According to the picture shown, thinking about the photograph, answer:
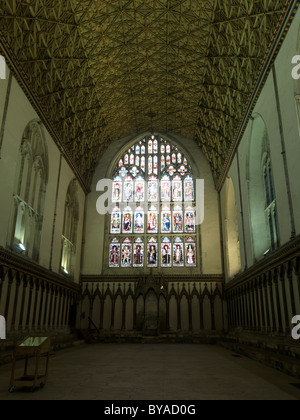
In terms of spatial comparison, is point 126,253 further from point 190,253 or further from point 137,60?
point 137,60

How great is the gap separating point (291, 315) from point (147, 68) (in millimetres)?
15447

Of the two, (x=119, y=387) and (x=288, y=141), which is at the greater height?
(x=288, y=141)

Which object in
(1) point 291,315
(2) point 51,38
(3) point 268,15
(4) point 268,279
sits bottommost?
(1) point 291,315

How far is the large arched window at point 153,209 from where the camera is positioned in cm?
2425

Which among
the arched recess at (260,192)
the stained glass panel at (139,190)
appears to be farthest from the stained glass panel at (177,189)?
the arched recess at (260,192)

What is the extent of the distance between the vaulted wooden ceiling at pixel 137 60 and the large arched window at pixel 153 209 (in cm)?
282

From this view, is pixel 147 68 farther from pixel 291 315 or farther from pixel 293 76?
pixel 291 315

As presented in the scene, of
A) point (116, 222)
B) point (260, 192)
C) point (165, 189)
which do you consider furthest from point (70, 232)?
point (260, 192)

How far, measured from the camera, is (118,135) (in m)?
26.5

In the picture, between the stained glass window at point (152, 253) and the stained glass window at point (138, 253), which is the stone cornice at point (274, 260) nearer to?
the stained glass window at point (152, 253)

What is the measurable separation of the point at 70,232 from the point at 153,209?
650cm

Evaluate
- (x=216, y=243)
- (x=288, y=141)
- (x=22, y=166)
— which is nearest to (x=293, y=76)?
(x=288, y=141)

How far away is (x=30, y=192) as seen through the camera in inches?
633
